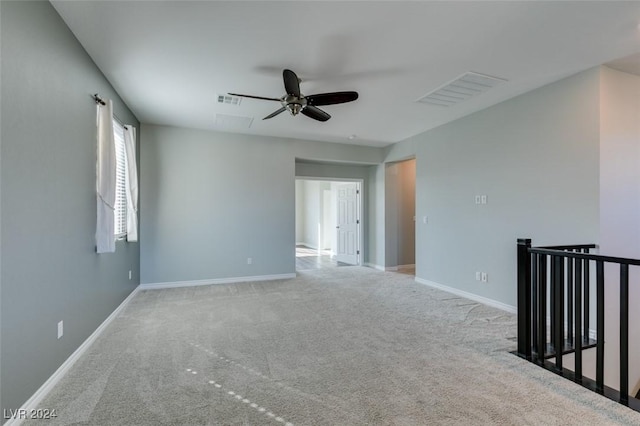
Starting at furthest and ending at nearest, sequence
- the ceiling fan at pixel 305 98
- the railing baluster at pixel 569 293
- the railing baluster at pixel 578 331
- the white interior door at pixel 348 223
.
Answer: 1. the white interior door at pixel 348 223
2. the ceiling fan at pixel 305 98
3. the railing baluster at pixel 569 293
4. the railing baluster at pixel 578 331

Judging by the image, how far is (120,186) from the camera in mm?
3924

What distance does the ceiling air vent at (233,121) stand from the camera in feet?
14.8

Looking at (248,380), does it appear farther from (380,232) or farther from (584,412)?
(380,232)

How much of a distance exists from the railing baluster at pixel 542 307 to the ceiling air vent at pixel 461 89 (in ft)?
6.40

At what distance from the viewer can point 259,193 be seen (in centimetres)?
558

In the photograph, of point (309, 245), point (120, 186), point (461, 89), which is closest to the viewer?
point (461, 89)

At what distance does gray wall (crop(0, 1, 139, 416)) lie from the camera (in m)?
1.68

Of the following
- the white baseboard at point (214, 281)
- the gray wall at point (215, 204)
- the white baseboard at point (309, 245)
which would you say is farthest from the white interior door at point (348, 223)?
the white baseboard at point (309, 245)

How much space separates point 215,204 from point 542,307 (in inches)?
189

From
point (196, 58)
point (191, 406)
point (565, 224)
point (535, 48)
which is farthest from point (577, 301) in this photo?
point (196, 58)

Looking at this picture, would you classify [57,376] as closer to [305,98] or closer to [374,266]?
[305,98]

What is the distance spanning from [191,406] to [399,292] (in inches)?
139

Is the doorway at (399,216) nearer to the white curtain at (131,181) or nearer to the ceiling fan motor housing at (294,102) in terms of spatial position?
the ceiling fan motor housing at (294,102)

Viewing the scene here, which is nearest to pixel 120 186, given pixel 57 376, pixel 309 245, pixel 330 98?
pixel 57 376
